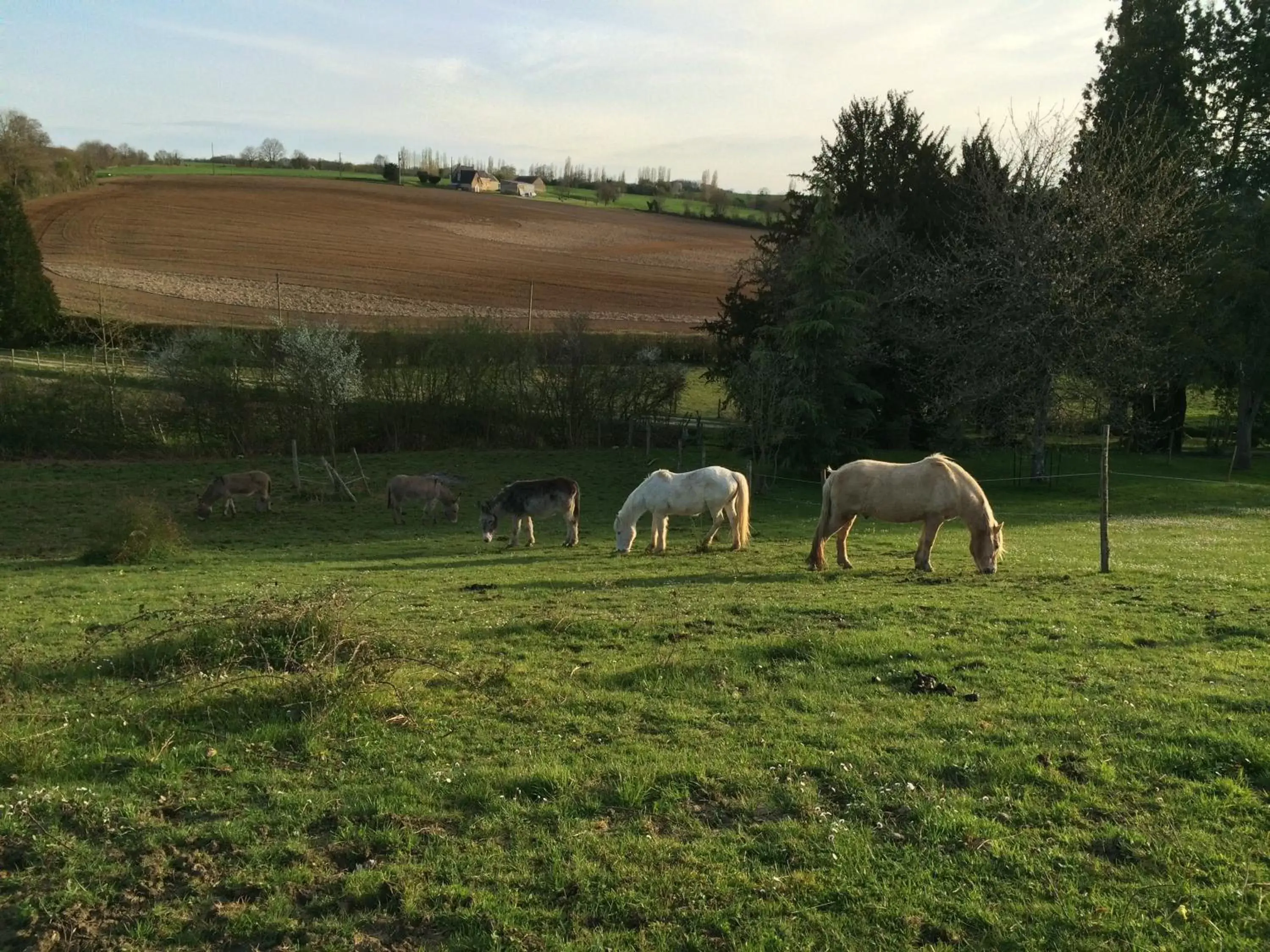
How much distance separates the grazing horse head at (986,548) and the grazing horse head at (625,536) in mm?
6648

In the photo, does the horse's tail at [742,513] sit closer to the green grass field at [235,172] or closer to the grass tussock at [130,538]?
the grass tussock at [130,538]

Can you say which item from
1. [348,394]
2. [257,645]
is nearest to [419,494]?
[348,394]

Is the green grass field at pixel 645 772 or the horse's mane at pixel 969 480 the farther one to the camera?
the horse's mane at pixel 969 480

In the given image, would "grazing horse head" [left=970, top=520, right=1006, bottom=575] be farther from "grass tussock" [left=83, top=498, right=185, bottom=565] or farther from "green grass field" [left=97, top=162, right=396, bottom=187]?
"green grass field" [left=97, top=162, right=396, bottom=187]

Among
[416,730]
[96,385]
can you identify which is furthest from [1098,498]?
[96,385]

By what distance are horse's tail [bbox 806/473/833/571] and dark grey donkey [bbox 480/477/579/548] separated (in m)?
6.28

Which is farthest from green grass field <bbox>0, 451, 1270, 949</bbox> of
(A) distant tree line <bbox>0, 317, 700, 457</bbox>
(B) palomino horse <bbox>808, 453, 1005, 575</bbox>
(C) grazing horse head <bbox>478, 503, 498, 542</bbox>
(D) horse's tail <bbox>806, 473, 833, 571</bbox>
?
(A) distant tree line <bbox>0, 317, 700, 457</bbox>

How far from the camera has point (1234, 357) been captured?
3275cm

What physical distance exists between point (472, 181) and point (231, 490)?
8433cm

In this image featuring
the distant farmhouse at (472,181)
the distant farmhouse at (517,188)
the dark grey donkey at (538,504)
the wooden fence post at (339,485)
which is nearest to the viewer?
the dark grey donkey at (538,504)

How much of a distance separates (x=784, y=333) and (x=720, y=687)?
22.9 m

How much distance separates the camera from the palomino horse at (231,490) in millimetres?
24203

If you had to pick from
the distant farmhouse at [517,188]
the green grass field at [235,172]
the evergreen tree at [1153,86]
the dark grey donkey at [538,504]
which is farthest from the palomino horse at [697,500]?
the distant farmhouse at [517,188]

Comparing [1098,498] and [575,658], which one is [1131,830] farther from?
[1098,498]
